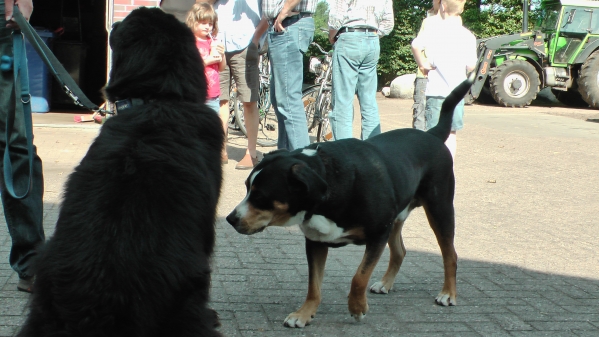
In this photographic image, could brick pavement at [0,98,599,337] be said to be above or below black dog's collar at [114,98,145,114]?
below

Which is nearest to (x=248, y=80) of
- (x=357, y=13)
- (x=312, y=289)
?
(x=357, y=13)

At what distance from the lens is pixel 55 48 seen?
44.5 feet

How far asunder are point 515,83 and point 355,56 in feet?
47.3

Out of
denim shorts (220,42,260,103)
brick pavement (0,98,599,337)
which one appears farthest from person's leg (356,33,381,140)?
denim shorts (220,42,260,103)

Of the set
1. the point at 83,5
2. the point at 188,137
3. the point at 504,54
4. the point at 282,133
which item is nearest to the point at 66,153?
the point at 282,133

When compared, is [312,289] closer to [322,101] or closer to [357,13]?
[357,13]

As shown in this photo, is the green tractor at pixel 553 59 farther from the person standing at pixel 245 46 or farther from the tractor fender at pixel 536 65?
the person standing at pixel 245 46

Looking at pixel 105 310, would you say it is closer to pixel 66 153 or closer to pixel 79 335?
pixel 79 335

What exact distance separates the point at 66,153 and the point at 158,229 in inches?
262

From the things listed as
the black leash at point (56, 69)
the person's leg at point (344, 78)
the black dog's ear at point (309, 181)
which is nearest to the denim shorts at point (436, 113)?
the person's leg at point (344, 78)

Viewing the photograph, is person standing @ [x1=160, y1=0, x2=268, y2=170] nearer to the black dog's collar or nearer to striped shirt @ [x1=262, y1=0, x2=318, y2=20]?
striped shirt @ [x1=262, y1=0, x2=318, y2=20]

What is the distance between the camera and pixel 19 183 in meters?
3.93

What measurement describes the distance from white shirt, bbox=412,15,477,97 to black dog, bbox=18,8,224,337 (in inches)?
187

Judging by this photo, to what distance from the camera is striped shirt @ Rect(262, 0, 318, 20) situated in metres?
6.74
